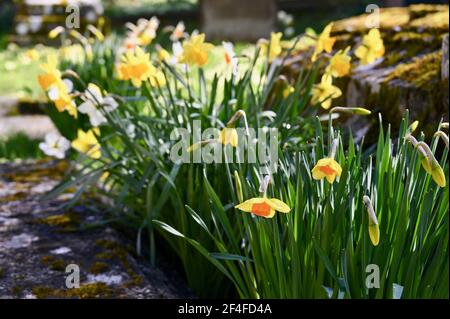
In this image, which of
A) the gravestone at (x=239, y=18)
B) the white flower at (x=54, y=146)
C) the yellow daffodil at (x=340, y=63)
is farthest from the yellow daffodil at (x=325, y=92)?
the gravestone at (x=239, y=18)

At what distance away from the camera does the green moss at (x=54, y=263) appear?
8.38 feet

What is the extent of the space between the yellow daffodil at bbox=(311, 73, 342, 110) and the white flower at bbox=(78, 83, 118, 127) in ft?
2.48

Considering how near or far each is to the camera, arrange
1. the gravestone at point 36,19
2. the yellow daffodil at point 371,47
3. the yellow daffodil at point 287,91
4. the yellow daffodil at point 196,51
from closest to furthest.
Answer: the yellow daffodil at point 196,51, the yellow daffodil at point 371,47, the yellow daffodil at point 287,91, the gravestone at point 36,19

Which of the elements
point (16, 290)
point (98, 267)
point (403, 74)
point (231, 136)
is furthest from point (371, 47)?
point (16, 290)

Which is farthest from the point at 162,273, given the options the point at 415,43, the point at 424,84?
the point at 415,43

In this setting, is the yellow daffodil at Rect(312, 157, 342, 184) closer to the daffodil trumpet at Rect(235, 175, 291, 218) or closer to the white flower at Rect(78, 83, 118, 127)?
the daffodil trumpet at Rect(235, 175, 291, 218)

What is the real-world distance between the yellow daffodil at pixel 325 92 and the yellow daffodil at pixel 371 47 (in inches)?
5.7

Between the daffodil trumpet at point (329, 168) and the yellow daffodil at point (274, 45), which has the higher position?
the yellow daffodil at point (274, 45)

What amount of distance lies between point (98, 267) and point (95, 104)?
0.65 m

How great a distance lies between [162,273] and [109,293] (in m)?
0.33

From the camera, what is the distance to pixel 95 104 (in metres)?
2.91

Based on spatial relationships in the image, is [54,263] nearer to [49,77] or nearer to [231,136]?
[49,77]

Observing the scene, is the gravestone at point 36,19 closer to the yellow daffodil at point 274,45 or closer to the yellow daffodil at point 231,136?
the yellow daffodil at point 274,45
